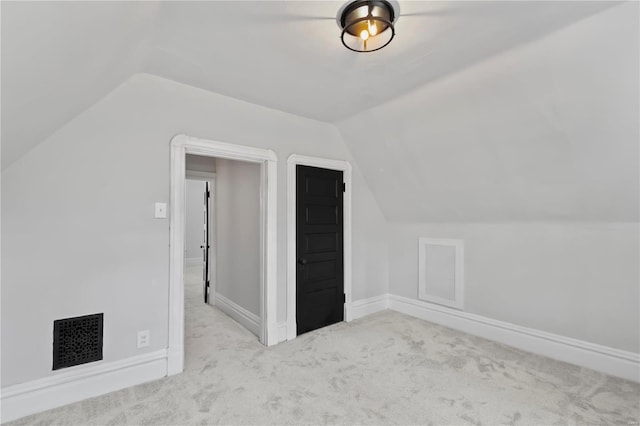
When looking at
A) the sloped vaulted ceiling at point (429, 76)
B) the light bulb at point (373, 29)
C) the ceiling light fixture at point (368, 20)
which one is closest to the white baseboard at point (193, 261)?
the sloped vaulted ceiling at point (429, 76)

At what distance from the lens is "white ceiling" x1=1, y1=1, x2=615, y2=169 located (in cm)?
124

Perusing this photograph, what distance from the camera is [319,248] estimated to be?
357cm

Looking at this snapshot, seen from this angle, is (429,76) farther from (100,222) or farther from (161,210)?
(100,222)

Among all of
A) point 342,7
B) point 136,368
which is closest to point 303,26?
point 342,7

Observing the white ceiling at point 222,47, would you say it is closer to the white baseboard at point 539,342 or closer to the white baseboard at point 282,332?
the white baseboard at point 282,332

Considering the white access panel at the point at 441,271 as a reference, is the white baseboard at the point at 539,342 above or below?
below

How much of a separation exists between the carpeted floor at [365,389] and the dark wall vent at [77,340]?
0.30 meters

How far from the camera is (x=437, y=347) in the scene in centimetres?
305

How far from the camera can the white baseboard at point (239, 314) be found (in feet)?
11.3

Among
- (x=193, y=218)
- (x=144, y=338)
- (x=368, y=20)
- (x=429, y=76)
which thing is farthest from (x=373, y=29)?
(x=193, y=218)

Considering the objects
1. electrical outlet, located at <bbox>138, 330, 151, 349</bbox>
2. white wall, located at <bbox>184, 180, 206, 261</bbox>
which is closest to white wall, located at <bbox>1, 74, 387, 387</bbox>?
electrical outlet, located at <bbox>138, 330, 151, 349</bbox>

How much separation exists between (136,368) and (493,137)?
355 cm

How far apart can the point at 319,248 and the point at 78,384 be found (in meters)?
2.38

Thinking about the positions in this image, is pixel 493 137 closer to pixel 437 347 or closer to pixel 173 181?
pixel 437 347
